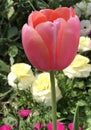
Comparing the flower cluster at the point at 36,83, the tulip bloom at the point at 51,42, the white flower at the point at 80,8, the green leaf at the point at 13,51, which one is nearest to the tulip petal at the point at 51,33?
the tulip bloom at the point at 51,42

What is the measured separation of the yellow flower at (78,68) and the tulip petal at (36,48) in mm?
980

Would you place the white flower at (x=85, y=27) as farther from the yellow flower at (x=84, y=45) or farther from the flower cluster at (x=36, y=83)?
the flower cluster at (x=36, y=83)

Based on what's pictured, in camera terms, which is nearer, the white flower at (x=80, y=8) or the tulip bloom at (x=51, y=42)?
the tulip bloom at (x=51, y=42)

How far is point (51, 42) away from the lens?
901mm

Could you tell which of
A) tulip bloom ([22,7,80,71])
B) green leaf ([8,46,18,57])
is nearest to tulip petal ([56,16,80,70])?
tulip bloom ([22,7,80,71])

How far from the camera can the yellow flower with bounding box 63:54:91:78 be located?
1.89 m

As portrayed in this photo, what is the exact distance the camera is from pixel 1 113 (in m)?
1.90

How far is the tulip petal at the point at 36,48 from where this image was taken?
0.90m

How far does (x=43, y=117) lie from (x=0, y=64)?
2.66ft

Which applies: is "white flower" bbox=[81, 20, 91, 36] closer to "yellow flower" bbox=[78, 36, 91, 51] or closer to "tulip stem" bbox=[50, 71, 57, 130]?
"yellow flower" bbox=[78, 36, 91, 51]

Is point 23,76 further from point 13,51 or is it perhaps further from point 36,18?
point 36,18

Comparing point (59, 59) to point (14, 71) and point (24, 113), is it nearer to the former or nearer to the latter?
point (24, 113)

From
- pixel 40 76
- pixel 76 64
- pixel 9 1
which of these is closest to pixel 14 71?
pixel 40 76

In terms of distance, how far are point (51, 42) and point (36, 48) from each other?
0.03 m
